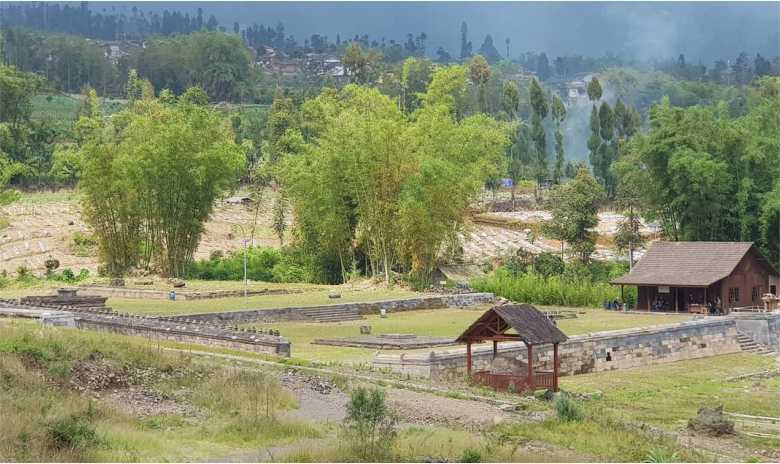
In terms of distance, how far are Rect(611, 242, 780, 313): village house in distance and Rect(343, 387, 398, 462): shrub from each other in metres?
28.8

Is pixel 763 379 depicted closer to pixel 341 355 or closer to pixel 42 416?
pixel 341 355

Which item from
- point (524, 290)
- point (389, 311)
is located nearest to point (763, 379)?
point (389, 311)

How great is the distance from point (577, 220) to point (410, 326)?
2217 cm

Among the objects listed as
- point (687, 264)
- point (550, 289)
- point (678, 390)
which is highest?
point (687, 264)

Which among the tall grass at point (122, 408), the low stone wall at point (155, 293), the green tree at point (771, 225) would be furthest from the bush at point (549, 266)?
the tall grass at point (122, 408)

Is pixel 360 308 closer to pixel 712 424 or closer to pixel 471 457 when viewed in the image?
pixel 712 424

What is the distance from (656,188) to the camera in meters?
51.8

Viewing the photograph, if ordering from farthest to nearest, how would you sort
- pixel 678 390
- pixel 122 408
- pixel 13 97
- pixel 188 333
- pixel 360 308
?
pixel 13 97 → pixel 360 308 → pixel 678 390 → pixel 188 333 → pixel 122 408

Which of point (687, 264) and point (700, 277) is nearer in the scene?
point (700, 277)

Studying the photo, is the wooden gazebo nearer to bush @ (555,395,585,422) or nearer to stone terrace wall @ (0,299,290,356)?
bush @ (555,395,585,422)

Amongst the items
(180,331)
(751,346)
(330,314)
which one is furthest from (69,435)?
(751,346)

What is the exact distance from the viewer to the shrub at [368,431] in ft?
52.1

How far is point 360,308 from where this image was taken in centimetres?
4216

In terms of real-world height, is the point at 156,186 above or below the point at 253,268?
above
